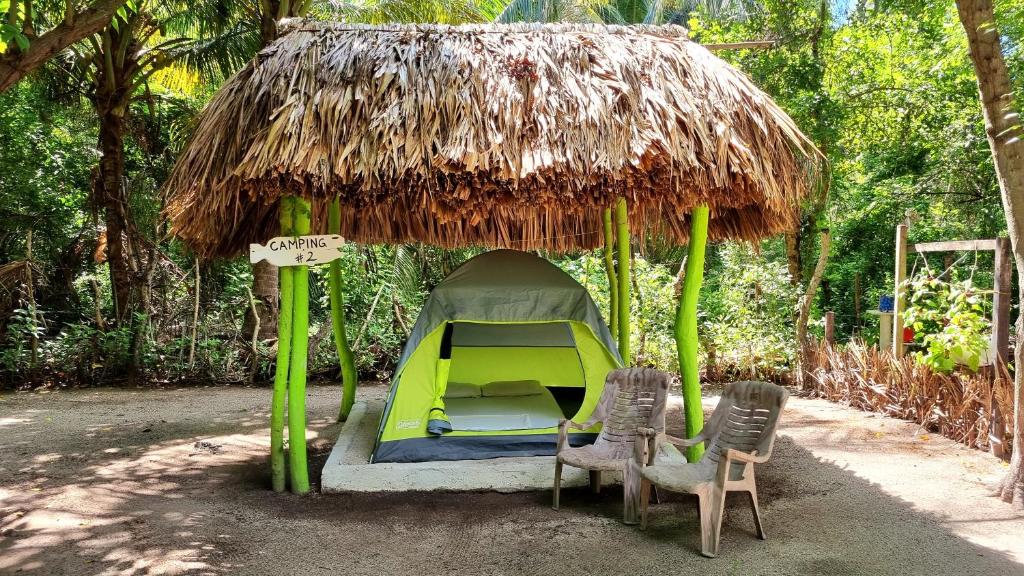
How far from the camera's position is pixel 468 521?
3957 millimetres

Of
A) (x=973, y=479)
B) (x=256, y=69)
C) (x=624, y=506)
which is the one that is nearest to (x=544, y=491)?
(x=624, y=506)

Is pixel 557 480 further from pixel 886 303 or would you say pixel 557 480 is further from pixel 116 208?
pixel 116 208

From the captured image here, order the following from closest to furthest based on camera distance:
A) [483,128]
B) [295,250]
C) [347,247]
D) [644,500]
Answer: [644,500] < [483,128] < [295,250] < [347,247]

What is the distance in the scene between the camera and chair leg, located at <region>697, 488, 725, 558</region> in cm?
345

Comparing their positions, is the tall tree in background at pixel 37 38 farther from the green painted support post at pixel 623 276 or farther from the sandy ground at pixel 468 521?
the green painted support post at pixel 623 276

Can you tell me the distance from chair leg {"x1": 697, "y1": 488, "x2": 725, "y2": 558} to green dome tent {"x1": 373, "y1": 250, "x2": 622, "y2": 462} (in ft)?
4.81

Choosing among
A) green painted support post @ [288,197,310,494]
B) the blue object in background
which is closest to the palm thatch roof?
green painted support post @ [288,197,310,494]

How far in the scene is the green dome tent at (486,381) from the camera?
15.6 feet

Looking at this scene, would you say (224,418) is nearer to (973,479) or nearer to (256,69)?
(256,69)

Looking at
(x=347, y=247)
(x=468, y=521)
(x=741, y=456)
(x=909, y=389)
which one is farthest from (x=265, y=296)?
(x=909, y=389)

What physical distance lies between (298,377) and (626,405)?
2045 millimetres

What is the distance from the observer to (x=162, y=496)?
439 centimetres

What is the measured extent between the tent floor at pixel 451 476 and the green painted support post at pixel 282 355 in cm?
Result: 31

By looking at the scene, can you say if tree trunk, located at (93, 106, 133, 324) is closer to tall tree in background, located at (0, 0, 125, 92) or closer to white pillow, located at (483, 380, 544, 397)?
white pillow, located at (483, 380, 544, 397)
